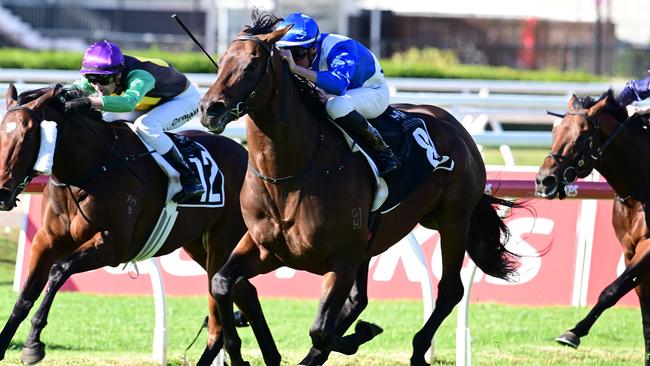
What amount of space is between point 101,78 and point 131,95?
0.25 m

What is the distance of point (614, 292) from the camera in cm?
714

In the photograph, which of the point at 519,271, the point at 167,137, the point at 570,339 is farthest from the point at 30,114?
the point at 519,271

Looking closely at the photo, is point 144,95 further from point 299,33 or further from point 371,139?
point 371,139

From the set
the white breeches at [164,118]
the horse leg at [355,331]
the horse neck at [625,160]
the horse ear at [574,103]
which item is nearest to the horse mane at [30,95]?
the white breeches at [164,118]

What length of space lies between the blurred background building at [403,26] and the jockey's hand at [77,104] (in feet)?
62.7

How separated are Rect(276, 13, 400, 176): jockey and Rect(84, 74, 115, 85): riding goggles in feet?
3.69

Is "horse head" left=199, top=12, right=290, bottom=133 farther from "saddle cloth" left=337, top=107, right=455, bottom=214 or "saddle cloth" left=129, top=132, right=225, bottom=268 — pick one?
"saddle cloth" left=129, top=132, right=225, bottom=268

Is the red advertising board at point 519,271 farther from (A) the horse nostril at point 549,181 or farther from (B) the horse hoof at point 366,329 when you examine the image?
(B) the horse hoof at point 366,329

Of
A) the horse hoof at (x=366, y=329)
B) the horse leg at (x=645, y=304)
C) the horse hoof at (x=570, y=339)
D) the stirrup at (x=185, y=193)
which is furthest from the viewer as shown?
the horse leg at (x=645, y=304)

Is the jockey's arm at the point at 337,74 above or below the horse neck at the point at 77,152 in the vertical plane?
above

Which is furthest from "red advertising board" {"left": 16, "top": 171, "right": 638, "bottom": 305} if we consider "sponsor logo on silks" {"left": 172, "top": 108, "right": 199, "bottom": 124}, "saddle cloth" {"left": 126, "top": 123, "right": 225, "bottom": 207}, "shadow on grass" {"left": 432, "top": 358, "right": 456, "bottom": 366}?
"sponsor logo on silks" {"left": 172, "top": 108, "right": 199, "bottom": 124}

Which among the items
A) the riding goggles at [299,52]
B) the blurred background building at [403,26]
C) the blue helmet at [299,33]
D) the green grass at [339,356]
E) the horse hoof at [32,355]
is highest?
the blue helmet at [299,33]

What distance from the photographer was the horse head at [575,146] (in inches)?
297

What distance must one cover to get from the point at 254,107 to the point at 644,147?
3.05m
